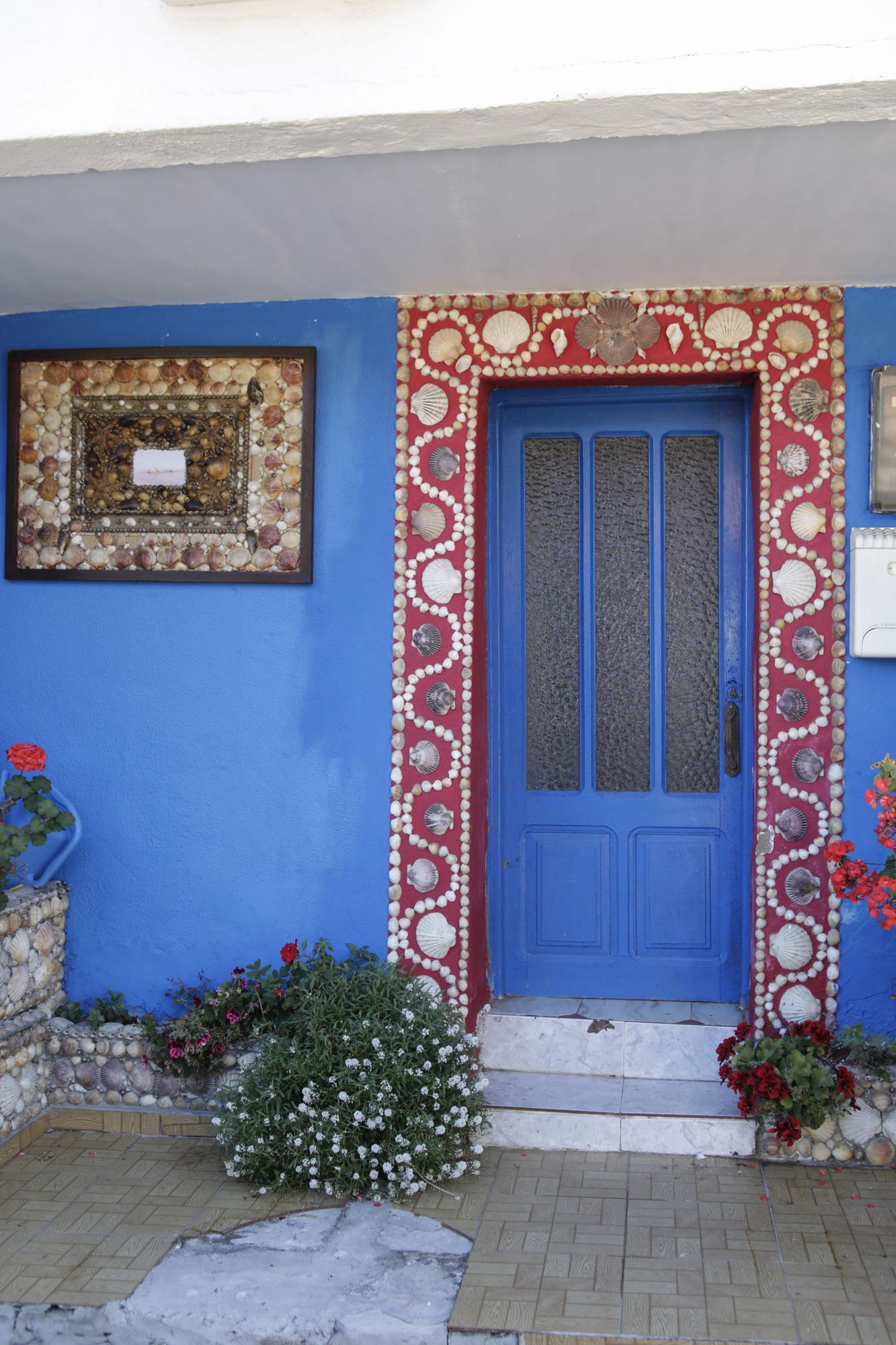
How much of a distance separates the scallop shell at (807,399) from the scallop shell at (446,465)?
1150mm

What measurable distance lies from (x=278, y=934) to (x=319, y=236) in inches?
92.8

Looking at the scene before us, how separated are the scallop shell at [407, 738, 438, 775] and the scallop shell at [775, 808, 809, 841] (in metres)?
1.19

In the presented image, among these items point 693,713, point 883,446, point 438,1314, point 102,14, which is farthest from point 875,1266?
point 102,14

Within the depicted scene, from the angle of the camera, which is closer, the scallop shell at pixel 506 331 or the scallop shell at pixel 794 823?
the scallop shell at pixel 794 823

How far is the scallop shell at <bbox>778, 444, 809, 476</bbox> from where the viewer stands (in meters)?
3.80

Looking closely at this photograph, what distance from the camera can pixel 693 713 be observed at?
13.6ft

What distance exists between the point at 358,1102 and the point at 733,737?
181 centimetres

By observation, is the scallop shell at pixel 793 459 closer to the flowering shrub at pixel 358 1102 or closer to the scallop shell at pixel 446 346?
the scallop shell at pixel 446 346

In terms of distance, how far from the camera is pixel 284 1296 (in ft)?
9.39

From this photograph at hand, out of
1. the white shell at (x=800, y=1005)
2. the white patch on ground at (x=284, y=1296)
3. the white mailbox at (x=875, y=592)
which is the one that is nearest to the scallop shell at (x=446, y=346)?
the white mailbox at (x=875, y=592)

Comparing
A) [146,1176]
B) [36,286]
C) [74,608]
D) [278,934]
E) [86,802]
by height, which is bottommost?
[146,1176]

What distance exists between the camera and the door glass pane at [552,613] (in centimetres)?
421

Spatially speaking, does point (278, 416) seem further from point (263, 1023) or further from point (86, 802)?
point (263, 1023)

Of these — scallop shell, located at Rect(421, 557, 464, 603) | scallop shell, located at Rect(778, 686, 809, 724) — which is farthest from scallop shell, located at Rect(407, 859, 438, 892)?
scallop shell, located at Rect(778, 686, 809, 724)
